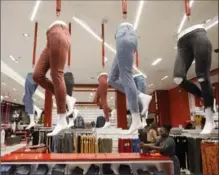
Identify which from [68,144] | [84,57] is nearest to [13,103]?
[84,57]

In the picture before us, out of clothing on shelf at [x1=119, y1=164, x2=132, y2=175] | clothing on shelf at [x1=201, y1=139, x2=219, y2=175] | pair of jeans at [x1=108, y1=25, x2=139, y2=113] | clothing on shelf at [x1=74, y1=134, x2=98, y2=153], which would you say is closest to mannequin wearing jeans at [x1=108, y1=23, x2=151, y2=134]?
pair of jeans at [x1=108, y1=25, x2=139, y2=113]

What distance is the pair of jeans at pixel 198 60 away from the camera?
1725 mm

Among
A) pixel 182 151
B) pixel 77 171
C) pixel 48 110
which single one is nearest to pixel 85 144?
pixel 77 171

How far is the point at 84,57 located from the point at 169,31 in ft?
10.7

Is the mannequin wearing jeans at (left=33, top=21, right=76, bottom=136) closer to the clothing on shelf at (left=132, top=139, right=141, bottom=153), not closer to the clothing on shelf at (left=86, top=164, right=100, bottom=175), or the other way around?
the clothing on shelf at (left=86, top=164, right=100, bottom=175)

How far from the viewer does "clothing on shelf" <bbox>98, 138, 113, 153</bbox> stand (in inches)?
213

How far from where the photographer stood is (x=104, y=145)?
545 centimetres

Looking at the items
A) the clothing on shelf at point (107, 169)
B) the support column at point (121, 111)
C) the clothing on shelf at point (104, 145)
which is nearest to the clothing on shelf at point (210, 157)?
the clothing on shelf at point (104, 145)

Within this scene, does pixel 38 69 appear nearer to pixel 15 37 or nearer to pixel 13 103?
pixel 15 37

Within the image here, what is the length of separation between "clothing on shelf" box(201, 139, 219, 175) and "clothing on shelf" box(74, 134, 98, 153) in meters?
2.38

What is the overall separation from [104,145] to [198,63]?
162 inches

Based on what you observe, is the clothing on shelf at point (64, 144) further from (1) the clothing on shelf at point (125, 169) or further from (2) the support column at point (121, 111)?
(2) the support column at point (121, 111)

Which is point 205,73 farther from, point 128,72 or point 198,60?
point 128,72

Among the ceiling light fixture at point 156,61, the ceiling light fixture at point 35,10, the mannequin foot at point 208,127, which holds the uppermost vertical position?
the ceiling light fixture at point 35,10
